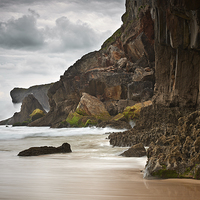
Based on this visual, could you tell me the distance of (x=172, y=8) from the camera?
7.17 m

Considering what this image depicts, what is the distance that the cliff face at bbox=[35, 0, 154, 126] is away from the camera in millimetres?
30031

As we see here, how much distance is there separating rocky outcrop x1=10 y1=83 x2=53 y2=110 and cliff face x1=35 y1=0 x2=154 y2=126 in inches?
1716

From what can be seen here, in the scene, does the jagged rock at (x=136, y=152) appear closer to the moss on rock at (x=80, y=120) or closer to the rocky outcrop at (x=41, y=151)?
the rocky outcrop at (x=41, y=151)

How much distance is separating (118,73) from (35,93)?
59063mm

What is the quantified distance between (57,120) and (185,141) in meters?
35.3

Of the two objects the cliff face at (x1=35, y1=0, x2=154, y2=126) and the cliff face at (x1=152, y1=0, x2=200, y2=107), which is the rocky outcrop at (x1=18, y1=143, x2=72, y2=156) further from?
the cliff face at (x1=35, y1=0, x2=154, y2=126)

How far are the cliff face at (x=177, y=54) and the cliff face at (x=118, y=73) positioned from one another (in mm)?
16395

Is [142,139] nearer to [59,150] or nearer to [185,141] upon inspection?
[59,150]

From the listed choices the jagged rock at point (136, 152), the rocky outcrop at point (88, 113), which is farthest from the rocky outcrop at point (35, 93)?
the jagged rock at point (136, 152)

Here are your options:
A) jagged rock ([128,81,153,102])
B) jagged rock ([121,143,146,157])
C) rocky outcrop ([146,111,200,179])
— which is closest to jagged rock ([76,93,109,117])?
jagged rock ([128,81,153,102])

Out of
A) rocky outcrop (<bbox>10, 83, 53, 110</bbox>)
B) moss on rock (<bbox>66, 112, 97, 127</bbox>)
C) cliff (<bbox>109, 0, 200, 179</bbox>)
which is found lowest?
moss on rock (<bbox>66, 112, 97, 127</bbox>)

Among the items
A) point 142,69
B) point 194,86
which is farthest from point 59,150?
point 142,69

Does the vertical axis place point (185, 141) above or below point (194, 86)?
below

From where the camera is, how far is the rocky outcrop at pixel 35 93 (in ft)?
277
